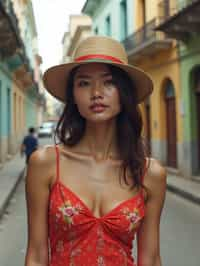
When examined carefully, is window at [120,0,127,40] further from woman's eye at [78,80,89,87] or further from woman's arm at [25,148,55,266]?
woman's arm at [25,148,55,266]

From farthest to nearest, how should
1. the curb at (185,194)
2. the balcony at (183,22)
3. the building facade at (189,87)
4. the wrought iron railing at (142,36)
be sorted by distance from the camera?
the wrought iron railing at (142,36) < the building facade at (189,87) < the balcony at (183,22) < the curb at (185,194)

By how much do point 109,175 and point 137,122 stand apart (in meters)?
0.27

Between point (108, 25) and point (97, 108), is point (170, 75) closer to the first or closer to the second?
point (108, 25)

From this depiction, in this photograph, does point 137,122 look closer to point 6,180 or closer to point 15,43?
point 6,180

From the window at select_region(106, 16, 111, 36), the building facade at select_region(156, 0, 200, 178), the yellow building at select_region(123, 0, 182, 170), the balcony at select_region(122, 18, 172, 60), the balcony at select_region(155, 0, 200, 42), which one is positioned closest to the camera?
the balcony at select_region(155, 0, 200, 42)

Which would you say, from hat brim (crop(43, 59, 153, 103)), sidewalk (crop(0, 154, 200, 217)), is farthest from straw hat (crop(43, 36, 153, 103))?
sidewalk (crop(0, 154, 200, 217))

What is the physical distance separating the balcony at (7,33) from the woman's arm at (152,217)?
1187cm

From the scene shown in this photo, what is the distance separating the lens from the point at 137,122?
188 centimetres

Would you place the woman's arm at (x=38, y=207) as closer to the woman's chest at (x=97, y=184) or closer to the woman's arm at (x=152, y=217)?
the woman's chest at (x=97, y=184)

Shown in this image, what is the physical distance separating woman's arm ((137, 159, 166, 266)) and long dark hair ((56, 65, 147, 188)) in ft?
0.16

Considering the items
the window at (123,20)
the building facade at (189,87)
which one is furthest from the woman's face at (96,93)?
the window at (123,20)

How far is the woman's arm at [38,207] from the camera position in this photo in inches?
65.9

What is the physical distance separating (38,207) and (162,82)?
48.2 ft

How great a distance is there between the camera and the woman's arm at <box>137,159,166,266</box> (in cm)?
176
